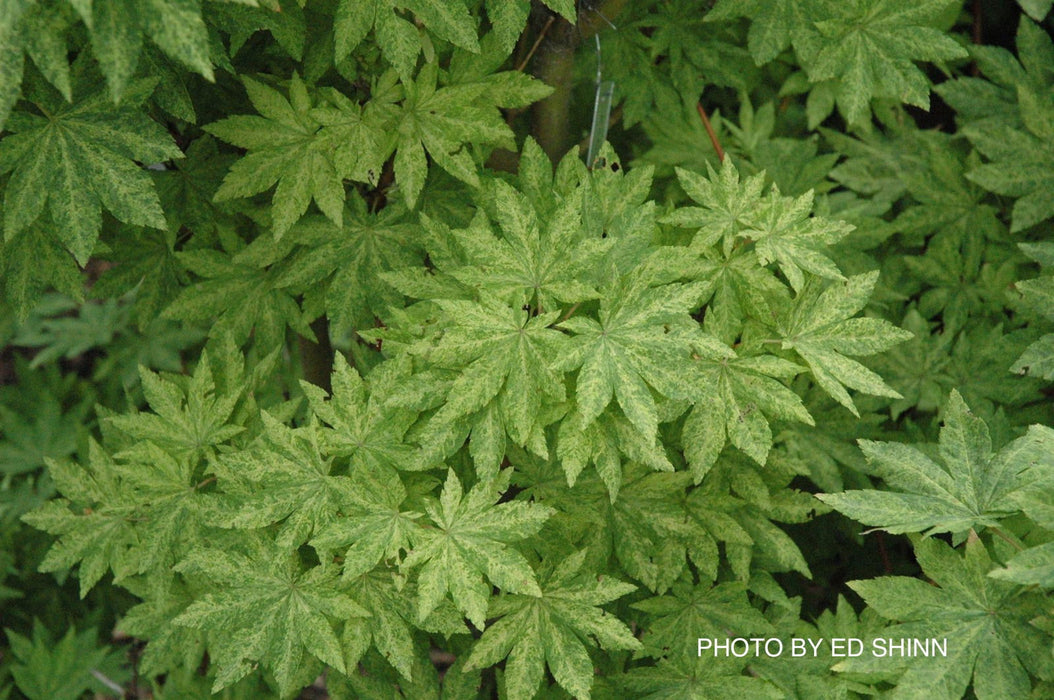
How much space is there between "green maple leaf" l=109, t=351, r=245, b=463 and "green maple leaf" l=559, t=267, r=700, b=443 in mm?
774

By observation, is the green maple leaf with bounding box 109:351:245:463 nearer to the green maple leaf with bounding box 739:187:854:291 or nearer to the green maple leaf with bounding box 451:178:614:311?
the green maple leaf with bounding box 451:178:614:311

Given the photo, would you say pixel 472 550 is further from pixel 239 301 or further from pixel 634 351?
pixel 239 301

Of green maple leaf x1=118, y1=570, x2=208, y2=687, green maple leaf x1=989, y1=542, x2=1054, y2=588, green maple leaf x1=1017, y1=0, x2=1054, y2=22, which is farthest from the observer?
green maple leaf x1=1017, y1=0, x2=1054, y2=22

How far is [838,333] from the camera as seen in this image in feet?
5.14

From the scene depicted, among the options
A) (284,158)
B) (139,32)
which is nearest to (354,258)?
(284,158)

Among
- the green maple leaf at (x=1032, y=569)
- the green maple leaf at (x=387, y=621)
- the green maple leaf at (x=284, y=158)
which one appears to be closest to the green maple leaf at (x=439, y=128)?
the green maple leaf at (x=284, y=158)

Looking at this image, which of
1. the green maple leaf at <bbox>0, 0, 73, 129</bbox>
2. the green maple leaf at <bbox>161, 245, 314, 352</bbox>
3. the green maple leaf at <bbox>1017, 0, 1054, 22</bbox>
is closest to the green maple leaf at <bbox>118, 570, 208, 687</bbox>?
the green maple leaf at <bbox>161, 245, 314, 352</bbox>

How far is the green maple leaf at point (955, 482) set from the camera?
1.45 metres

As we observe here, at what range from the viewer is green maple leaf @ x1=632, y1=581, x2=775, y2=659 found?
6.20ft

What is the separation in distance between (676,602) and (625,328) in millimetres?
754

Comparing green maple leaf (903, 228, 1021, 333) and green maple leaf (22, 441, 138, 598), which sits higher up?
green maple leaf (903, 228, 1021, 333)

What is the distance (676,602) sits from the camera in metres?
1.92

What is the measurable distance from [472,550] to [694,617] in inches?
25.8

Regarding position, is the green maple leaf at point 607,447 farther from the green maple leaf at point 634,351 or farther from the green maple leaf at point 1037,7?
the green maple leaf at point 1037,7
